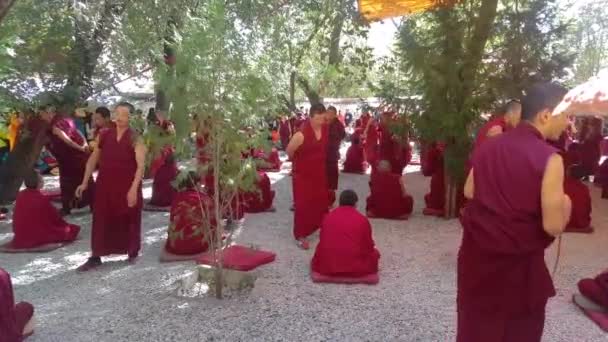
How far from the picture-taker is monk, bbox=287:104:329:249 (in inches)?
234

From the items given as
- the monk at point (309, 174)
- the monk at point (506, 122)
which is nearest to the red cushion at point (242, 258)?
the monk at point (309, 174)

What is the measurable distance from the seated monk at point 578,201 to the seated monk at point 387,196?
2.02 meters

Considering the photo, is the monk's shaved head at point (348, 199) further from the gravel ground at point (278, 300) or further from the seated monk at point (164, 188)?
the seated monk at point (164, 188)

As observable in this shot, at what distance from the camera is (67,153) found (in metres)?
7.57

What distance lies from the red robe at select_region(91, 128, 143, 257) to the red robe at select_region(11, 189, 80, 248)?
1176 millimetres

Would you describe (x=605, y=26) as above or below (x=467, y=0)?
above

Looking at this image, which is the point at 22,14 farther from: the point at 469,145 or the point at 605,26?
the point at 605,26

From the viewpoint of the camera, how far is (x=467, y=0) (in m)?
7.31

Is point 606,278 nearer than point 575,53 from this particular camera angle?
Yes

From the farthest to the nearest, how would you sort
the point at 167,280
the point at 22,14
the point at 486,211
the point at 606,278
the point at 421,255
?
the point at 22,14 → the point at 421,255 → the point at 167,280 → the point at 606,278 → the point at 486,211

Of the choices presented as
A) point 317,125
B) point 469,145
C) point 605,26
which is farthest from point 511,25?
point 605,26

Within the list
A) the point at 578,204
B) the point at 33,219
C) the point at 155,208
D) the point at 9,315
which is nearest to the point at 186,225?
the point at 33,219

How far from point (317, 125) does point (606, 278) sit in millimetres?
3067

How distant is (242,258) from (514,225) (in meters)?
3.42
